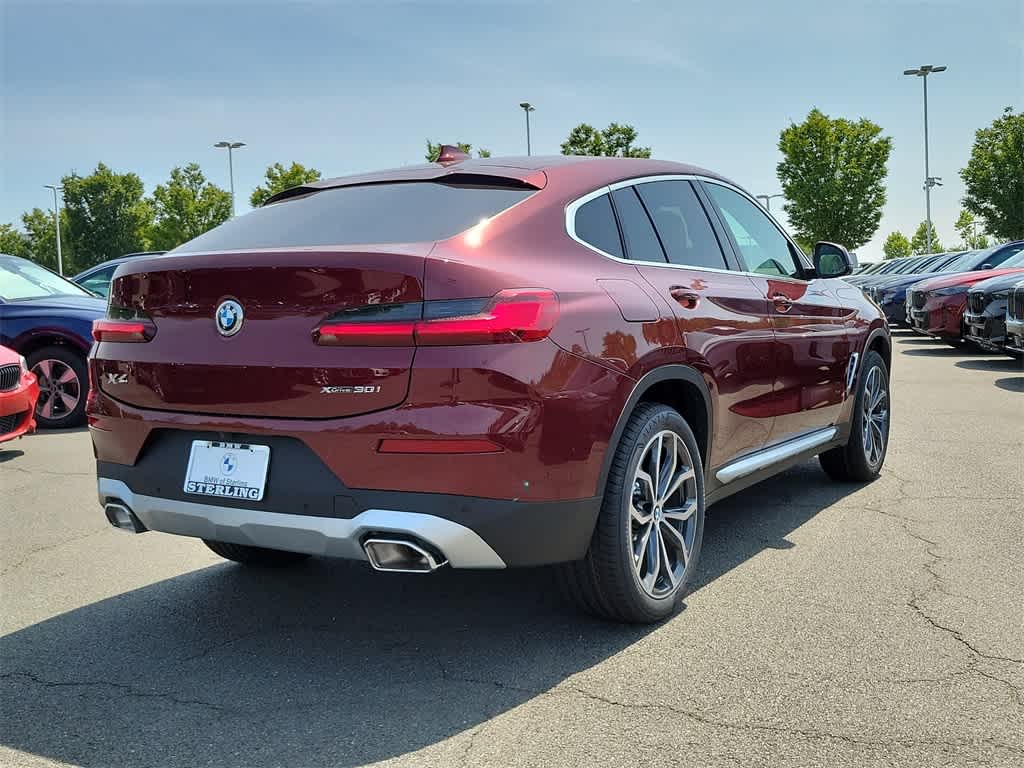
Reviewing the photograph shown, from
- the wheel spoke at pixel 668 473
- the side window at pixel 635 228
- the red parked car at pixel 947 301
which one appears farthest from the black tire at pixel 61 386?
the red parked car at pixel 947 301

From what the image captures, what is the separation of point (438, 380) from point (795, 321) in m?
2.55

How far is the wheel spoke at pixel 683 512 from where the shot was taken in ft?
12.8

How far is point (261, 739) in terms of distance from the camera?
9.46 feet

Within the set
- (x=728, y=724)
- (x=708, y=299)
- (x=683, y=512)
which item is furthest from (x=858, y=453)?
(x=728, y=724)

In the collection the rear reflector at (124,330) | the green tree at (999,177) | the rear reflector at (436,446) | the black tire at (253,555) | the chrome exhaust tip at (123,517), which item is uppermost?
the green tree at (999,177)

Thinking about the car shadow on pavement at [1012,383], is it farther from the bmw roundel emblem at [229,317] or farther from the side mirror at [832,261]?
the bmw roundel emblem at [229,317]

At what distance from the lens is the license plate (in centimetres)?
322

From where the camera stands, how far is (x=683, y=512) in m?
3.94

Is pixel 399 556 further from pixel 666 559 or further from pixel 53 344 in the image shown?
pixel 53 344

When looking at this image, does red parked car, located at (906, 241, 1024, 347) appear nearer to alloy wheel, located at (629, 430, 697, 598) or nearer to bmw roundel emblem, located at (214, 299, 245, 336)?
alloy wheel, located at (629, 430, 697, 598)

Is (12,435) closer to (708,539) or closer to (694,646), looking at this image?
(708,539)

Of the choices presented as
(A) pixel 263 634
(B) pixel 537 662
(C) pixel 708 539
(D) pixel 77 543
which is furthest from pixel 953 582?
(D) pixel 77 543

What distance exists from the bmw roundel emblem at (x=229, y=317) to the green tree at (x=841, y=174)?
52046 mm

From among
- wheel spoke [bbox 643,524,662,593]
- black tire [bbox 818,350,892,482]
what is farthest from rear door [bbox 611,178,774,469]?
black tire [bbox 818,350,892,482]
